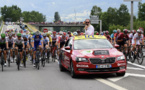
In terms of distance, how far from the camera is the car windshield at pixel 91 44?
12055mm

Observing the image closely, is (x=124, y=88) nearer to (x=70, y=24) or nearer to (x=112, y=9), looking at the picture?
(x=112, y=9)

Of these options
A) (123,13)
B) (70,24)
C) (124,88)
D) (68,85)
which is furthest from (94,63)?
(70,24)

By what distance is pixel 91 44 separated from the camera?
40.1 ft

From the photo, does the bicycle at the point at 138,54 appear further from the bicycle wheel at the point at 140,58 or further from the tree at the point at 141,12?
the tree at the point at 141,12

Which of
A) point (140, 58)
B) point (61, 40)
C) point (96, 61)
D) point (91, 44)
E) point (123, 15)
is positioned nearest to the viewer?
point (96, 61)

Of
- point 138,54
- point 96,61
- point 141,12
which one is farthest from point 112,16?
point 96,61

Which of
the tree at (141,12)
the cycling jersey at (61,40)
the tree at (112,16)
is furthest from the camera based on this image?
the tree at (112,16)

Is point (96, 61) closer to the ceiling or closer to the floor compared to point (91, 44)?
closer to the floor

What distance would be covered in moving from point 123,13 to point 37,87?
477ft

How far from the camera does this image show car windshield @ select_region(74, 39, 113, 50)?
12.1 meters

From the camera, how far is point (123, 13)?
152250 mm

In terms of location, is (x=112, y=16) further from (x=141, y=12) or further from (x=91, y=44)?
(x=91, y=44)

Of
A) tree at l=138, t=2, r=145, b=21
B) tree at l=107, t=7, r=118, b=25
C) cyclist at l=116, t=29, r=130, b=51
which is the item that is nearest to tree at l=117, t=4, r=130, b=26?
tree at l=107, t=7, r=118, b=25

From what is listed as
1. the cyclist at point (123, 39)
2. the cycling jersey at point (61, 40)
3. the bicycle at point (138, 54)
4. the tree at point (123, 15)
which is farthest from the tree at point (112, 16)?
the bicycle at point (138, 54)
